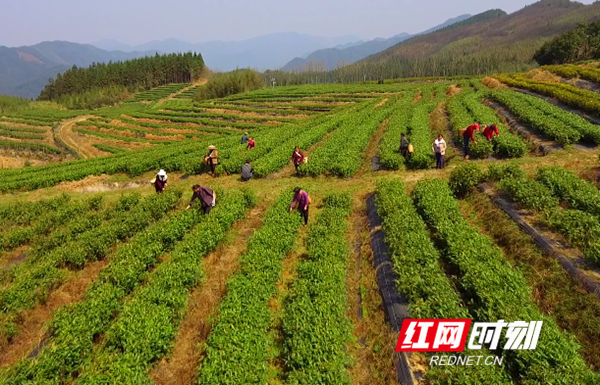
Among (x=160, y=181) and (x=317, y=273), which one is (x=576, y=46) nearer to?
(x=317, y=273)

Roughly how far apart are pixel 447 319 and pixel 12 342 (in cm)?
1330

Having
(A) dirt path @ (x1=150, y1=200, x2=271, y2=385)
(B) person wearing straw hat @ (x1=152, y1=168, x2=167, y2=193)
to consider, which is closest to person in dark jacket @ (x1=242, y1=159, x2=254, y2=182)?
(B) person wearing straw hat @ (x1=152, y1=168, x2=167, y2=193)

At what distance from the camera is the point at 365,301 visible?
33.0 ft

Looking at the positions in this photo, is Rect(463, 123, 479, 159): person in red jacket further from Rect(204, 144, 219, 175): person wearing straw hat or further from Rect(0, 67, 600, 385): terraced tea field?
Rect(204, 144, 219, 175): person wearing straw hat

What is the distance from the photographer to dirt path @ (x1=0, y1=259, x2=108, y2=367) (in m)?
9.16

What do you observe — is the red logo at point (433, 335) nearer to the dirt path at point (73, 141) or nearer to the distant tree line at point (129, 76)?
the dirt path at point (73, 141)

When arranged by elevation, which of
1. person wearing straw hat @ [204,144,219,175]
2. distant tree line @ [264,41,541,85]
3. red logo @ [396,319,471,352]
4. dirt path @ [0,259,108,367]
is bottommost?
dirt path @ [0,259,108,367]

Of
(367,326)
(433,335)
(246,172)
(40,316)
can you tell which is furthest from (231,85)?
(433,335)

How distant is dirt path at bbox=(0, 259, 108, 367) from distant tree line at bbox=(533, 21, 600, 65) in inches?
5128

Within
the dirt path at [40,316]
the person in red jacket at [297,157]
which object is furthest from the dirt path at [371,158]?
the dirt path at [40,316]

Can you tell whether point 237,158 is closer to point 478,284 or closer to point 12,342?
point 12,342

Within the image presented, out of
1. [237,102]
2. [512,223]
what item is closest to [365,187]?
[512,223]

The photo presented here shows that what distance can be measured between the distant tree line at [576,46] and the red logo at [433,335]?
124 meters

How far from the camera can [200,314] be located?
394 inches
